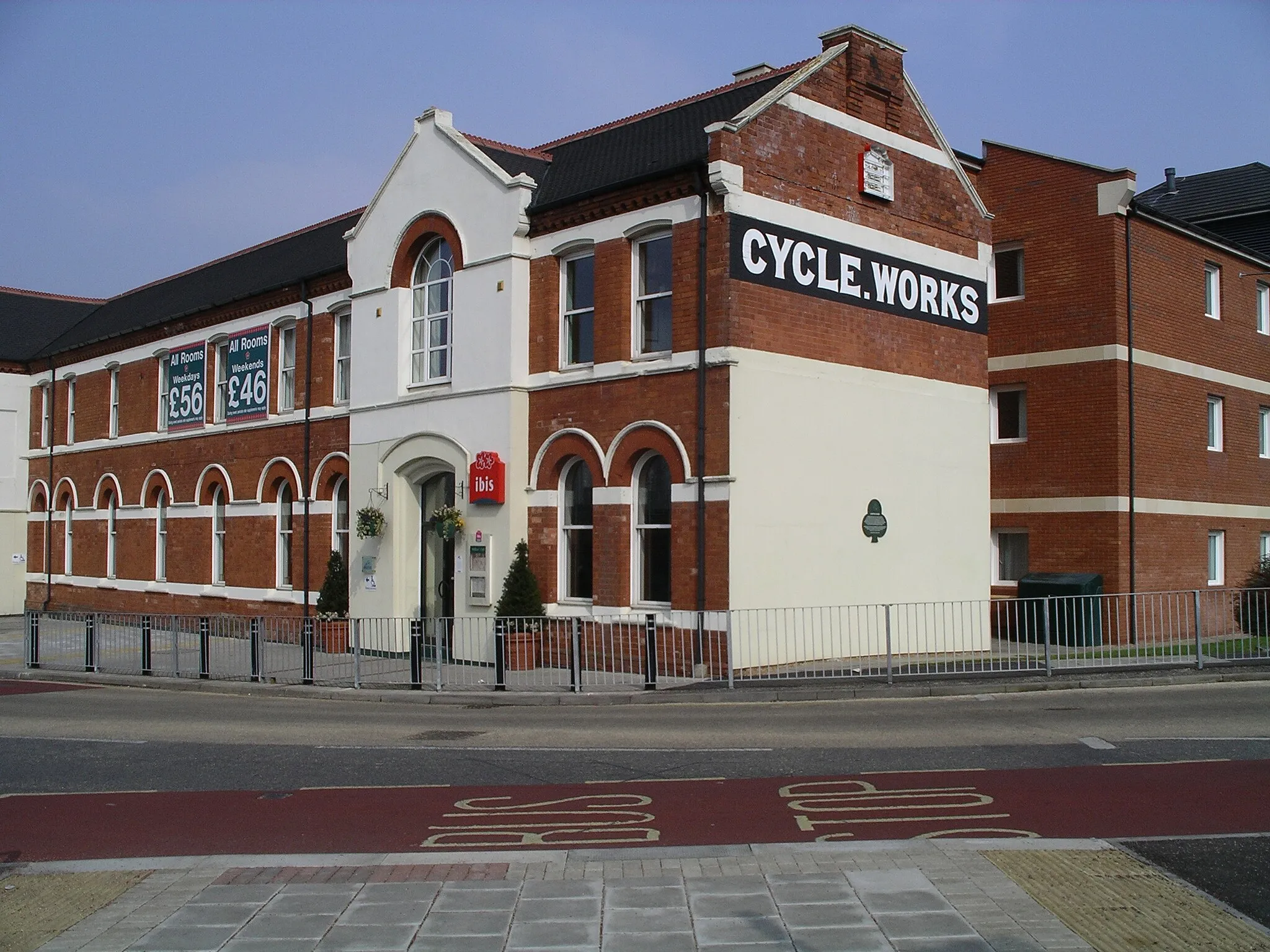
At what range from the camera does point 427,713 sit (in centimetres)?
1584

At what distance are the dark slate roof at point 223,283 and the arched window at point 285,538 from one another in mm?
4704

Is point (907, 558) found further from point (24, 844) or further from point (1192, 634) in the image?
point (24, 844)

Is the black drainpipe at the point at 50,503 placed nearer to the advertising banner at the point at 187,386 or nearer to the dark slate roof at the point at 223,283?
the dark slate roof at the point at 223,283

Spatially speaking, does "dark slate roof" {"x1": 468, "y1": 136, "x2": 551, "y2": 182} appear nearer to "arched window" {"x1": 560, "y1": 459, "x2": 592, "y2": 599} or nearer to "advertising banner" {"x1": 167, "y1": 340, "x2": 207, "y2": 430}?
"arched window" {"x1": 560, "y1": 459, "x2": 592, "y2": 599}

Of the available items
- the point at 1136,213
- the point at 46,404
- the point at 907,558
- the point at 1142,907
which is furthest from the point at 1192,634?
the point at 46,404

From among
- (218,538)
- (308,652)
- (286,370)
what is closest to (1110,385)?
(308,652)

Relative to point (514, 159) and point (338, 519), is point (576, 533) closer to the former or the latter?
point (514, 159)

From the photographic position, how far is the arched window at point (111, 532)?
3372cm

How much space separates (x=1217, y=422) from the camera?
91.4 ft

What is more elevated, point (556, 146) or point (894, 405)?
point (556, 146)

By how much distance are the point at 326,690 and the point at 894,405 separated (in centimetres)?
1024

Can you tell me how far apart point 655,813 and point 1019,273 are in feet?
67.0

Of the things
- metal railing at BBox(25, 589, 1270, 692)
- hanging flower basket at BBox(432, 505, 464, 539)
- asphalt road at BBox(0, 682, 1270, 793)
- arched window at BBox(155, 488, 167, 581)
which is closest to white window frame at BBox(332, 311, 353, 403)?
hanging flower basket at BBox(432, 505, 464, 539)

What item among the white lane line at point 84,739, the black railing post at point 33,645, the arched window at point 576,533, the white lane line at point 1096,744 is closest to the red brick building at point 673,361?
the arched window at point 576,533
